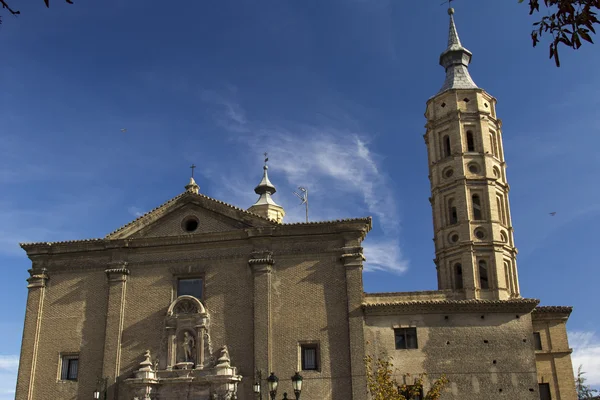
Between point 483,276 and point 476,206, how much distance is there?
12.4 ft

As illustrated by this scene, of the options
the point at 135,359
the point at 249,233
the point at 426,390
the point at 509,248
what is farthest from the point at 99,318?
the point at 509,248

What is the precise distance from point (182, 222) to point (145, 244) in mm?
2075

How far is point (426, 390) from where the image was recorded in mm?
27297

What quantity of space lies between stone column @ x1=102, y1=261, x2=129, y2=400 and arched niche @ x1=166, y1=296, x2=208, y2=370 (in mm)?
2481

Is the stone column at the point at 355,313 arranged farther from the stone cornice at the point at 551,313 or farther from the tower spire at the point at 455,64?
the tower spire at the point at 455,64

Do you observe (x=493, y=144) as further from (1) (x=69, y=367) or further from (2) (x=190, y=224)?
(1) (x=69, y=367)

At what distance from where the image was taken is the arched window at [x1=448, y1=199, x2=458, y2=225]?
114 ft

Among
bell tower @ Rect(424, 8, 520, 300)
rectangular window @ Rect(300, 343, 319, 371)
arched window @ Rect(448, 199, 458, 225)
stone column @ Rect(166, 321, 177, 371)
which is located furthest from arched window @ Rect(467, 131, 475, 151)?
stone column @ Rect(166, 321, 177, 371)

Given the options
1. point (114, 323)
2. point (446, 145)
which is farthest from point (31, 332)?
point (446, 145)

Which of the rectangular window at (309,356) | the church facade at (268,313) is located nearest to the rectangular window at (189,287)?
the church facade at (268,313)

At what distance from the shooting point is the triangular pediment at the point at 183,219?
104 feet

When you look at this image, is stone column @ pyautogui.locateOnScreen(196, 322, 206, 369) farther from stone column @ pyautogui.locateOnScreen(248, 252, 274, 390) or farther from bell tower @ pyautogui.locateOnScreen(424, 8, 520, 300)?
bell tower @ pyautogui.locateOnScreen(424, 8, 520, 300)

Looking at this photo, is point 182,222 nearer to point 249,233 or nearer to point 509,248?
point 249,233

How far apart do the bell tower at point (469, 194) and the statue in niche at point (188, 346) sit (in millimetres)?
13124
